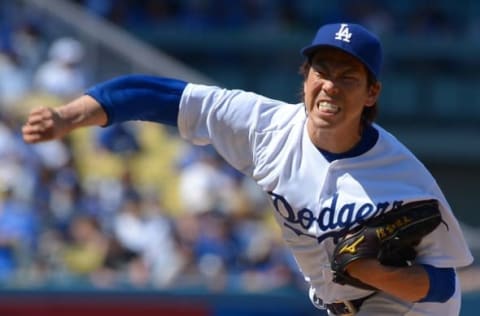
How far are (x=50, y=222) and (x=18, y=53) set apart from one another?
260 cm

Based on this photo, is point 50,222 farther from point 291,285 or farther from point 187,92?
point 187,92

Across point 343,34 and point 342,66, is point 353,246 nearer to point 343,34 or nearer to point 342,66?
point 342,66

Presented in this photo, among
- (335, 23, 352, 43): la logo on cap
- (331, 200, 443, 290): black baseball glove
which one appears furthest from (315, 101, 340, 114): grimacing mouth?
(331, 200, 443, 290): black baseball glove

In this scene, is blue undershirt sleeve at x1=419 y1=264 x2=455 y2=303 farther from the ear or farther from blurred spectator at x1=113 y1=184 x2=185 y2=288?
blurred spectator at x1=113 y1=184 x2=185 y2=288

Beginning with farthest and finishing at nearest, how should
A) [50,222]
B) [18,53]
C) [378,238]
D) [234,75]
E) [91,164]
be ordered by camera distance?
[234,75]
[18,53]
[91,164]
[50,222]
[378,238]

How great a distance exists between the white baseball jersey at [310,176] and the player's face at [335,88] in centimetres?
18

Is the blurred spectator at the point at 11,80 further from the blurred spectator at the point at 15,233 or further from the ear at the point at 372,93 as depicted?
the ear at the point at 372,93

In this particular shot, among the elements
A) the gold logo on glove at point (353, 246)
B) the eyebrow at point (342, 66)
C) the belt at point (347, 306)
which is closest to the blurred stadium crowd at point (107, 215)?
the belt at point (347, 306)

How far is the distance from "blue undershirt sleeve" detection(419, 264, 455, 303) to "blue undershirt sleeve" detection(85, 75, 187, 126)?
1.02 meters

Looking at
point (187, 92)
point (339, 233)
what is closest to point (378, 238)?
point (339, 233)

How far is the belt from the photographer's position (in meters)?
4.50

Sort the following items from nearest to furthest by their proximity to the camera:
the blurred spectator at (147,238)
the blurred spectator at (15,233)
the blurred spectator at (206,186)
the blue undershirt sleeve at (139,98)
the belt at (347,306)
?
the blue undershirt sleeve at (139,98) → the belt at (347,306) → the blurred spectator at (15,233) → the blurred spectator at (147,238) → the blurred spectator at (206,186)

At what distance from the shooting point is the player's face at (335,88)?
4.17 m

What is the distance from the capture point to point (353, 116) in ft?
13.9
